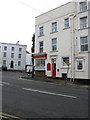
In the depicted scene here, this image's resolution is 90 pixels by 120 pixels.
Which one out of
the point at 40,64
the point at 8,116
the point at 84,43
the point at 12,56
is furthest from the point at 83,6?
the point at 12,56

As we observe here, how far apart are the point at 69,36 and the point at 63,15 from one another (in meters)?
3.26

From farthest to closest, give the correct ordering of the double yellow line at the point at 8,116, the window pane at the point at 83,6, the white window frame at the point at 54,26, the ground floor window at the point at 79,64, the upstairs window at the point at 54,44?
the white window frame at the point at 54,26 → the upstairs window at the point at 54,44 → the window pane at the point at 83,6 → the ground floor window at the point at 79,64 → the double yellow line at the point at 8,116

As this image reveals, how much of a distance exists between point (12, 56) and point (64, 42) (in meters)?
46.9

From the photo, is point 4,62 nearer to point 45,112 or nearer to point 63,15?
point 63,15

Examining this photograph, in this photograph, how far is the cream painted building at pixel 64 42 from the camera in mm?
24797

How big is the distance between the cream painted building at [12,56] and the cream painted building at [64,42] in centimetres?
3970

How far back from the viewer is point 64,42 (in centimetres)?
2725

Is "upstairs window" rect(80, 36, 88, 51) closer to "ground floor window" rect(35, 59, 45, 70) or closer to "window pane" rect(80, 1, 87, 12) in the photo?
"window pane" rect(80, 1, 87, 12)

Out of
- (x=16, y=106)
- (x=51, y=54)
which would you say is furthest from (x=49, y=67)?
(x=16, y=106)

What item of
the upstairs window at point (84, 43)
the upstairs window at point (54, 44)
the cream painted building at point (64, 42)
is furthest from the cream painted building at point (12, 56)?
the upstairs window at point (84, 43)

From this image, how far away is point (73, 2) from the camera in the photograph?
85.9 ft

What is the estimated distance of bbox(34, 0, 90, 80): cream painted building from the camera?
81.4 ft

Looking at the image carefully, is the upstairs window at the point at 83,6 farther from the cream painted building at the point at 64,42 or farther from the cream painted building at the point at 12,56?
the cream painted building at the point at 12,56

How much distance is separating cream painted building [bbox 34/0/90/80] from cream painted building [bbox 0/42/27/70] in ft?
130
